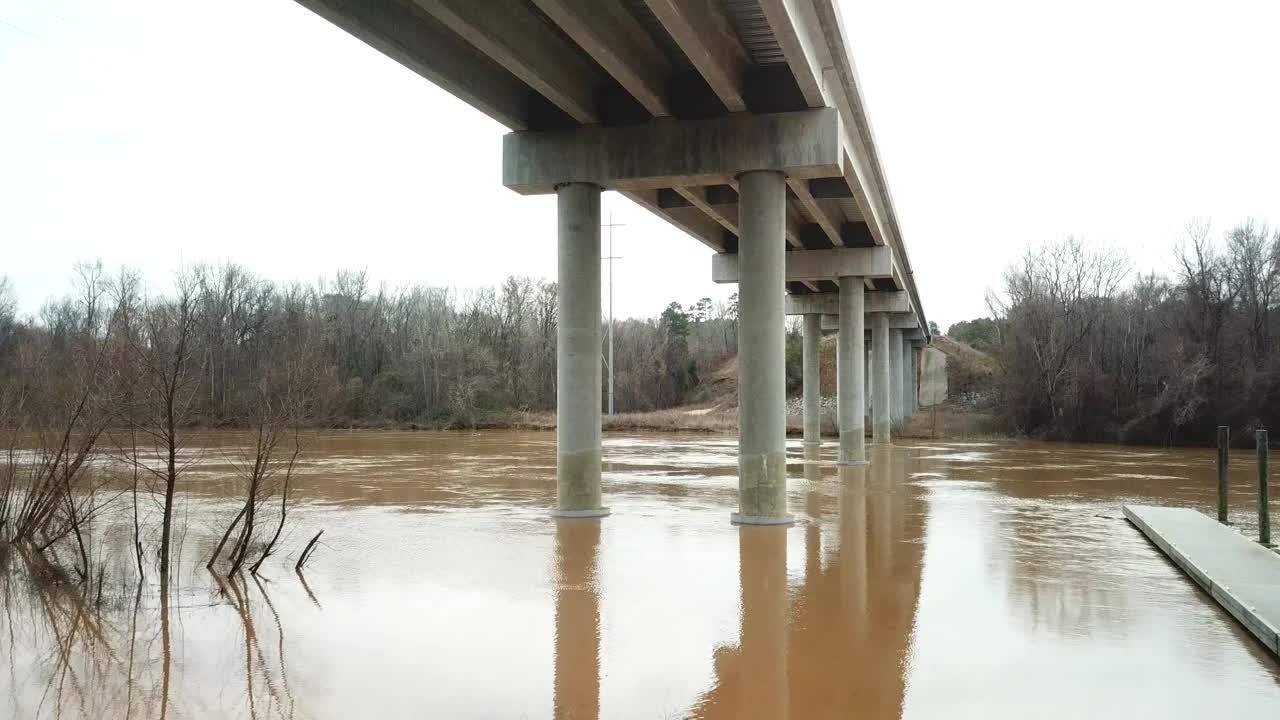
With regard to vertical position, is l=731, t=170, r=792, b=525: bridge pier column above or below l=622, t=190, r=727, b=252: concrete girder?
below

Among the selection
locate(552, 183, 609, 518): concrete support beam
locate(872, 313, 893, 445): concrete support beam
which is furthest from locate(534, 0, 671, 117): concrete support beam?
locate(872, 313, 893, 445): concrete support beam

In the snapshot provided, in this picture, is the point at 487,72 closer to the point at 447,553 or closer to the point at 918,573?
the point at 447,553

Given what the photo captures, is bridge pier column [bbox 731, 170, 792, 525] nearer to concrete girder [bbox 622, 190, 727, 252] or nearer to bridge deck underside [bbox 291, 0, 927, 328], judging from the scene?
bridge deck underside [bbox 291, 0, 927, 328]

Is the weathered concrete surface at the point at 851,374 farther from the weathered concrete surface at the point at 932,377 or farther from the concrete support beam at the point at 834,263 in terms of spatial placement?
the weathered concrete surface at the point at 932,377

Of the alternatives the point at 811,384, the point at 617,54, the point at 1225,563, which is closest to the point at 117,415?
the point at 617,54

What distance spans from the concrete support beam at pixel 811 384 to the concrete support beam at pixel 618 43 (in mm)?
26736

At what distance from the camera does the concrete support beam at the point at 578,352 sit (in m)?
18.4

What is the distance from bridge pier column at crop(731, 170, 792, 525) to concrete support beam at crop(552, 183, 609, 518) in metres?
2.79

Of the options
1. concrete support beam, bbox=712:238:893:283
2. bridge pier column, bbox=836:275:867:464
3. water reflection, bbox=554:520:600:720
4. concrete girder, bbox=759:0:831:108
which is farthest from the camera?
bridge pier column, bbox=836:275:867:464

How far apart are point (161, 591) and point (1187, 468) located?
33843 mm

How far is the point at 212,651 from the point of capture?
8.60 meters

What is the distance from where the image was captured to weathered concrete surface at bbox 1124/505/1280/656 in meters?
9.65

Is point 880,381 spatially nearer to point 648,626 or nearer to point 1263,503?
point 1263,503

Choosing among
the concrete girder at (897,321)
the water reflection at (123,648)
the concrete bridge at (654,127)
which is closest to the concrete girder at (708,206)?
the concrete bridge at (654,127)
